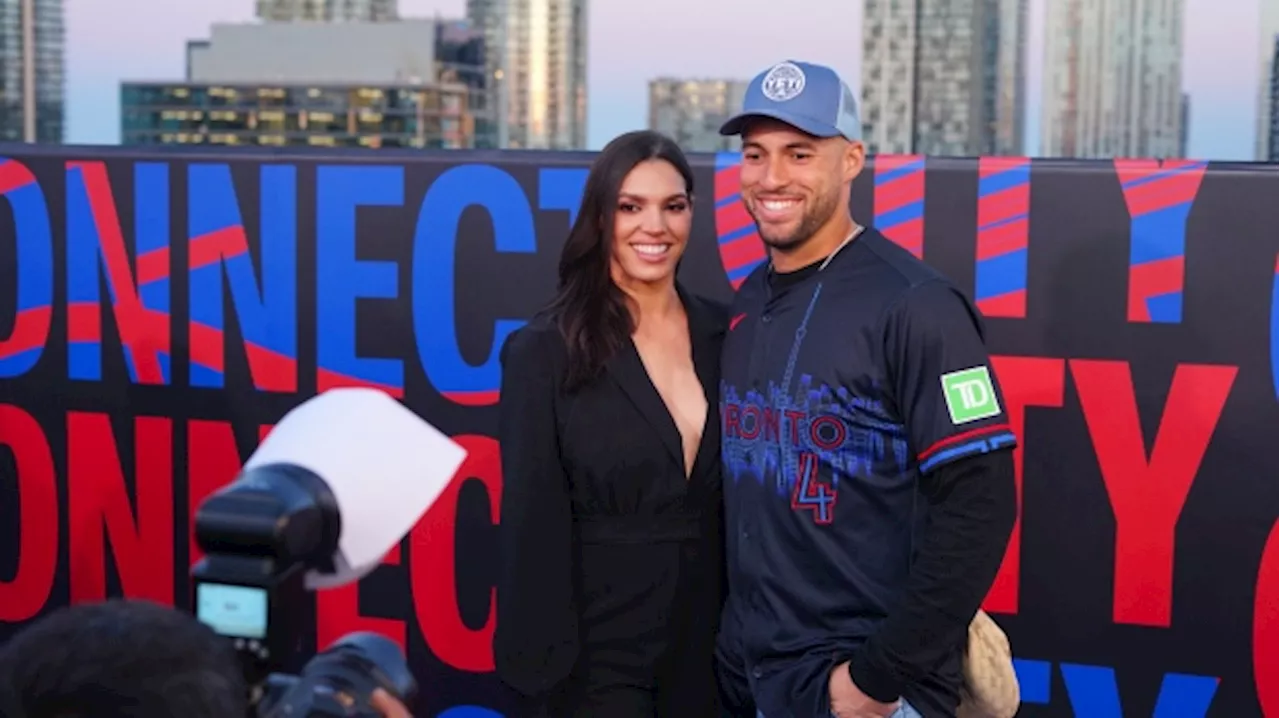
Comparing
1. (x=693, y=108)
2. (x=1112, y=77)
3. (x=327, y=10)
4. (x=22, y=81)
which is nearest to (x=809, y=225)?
(x=693, y=108)

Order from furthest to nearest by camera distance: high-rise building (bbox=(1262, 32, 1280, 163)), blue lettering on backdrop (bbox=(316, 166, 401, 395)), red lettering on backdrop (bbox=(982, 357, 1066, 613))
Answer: blue lettering on backdrop (bbox=(316, 166, 401, 395)) → high-rise building (bbox=(1262, 32, 1280, 163)) → red lettering on backdrop (bbox=(982, 357, 1066, 613))

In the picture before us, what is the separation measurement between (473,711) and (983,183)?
1.86 m

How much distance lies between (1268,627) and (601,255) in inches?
69.8

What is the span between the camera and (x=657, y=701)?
8.88 feet

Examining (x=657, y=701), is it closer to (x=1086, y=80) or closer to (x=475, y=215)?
(x=475, y=215)

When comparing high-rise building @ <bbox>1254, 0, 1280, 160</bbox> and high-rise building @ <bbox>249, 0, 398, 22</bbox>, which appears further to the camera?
high-rise building @ <bbox>249, 0, 398, 22</bbox>

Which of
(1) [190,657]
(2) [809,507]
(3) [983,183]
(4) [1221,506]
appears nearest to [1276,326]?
(4) [1221,506]

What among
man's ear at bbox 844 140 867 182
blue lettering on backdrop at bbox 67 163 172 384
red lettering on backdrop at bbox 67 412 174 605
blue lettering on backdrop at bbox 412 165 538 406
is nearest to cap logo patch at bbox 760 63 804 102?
man's ear at bbox 844 140 867 182

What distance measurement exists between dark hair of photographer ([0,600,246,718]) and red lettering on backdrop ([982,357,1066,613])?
8.33 ft

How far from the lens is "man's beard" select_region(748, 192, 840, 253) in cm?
248

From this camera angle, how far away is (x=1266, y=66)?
147 inches

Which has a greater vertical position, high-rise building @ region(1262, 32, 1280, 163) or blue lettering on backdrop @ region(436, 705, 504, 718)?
high-rise building @ region(1262, 32, 1280, 163)

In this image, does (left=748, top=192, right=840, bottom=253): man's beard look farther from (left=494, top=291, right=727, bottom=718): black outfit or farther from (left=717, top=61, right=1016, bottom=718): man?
(left=494, top=291, right=727, bottom=718): black outfit

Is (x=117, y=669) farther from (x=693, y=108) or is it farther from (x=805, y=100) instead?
(x=693, y=108)
